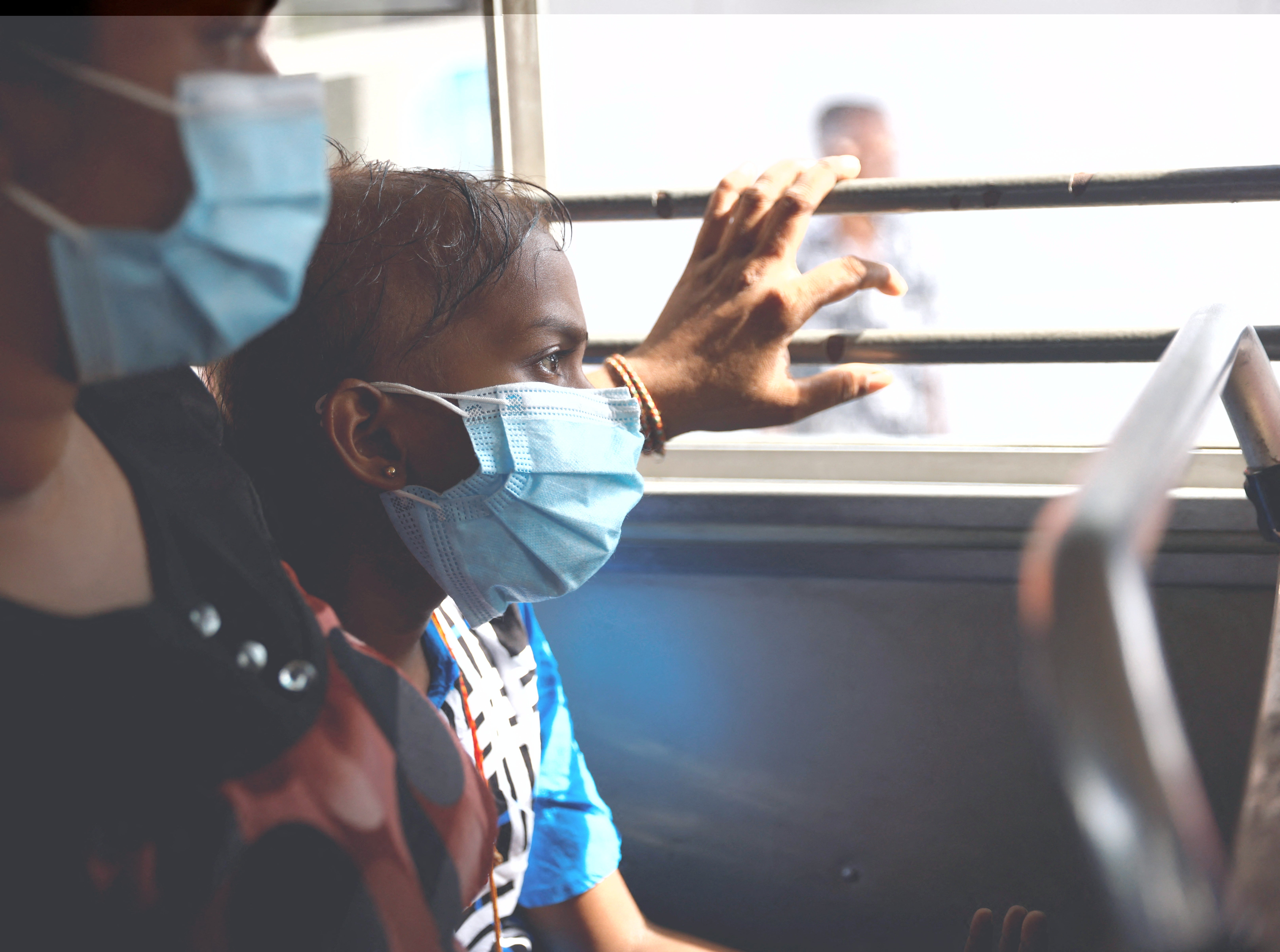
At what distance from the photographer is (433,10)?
1.36 m

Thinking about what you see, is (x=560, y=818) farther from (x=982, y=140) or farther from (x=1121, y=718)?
(x=982, y=140)

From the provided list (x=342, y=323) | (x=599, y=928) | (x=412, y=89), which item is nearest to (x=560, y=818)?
(x=599, y=928)

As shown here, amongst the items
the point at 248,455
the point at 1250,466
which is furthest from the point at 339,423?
the point at 1250,466

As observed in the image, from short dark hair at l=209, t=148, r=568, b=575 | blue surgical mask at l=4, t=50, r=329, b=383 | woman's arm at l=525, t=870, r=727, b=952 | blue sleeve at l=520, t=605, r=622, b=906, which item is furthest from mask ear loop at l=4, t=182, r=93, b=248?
woman's arm at l=525, t=870, r=727, b=952

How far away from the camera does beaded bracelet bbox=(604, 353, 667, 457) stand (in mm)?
965

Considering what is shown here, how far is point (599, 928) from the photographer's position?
3.19 ft

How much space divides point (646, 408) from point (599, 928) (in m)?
0.52

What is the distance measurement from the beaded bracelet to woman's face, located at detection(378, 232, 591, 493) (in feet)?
0.32

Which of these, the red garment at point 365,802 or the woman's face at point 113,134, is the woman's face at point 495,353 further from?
the woman's face at point 113,134

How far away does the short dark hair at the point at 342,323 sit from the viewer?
791mm

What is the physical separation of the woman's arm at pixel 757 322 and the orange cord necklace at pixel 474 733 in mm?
289

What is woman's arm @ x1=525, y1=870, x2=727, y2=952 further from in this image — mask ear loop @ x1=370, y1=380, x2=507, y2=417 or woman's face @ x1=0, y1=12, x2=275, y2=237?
woman's face @ x1=0, y1=12, x2=275, y2=237

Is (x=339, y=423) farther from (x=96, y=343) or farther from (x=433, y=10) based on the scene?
(x=433, y=10)

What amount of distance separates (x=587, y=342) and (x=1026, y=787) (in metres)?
0.72
